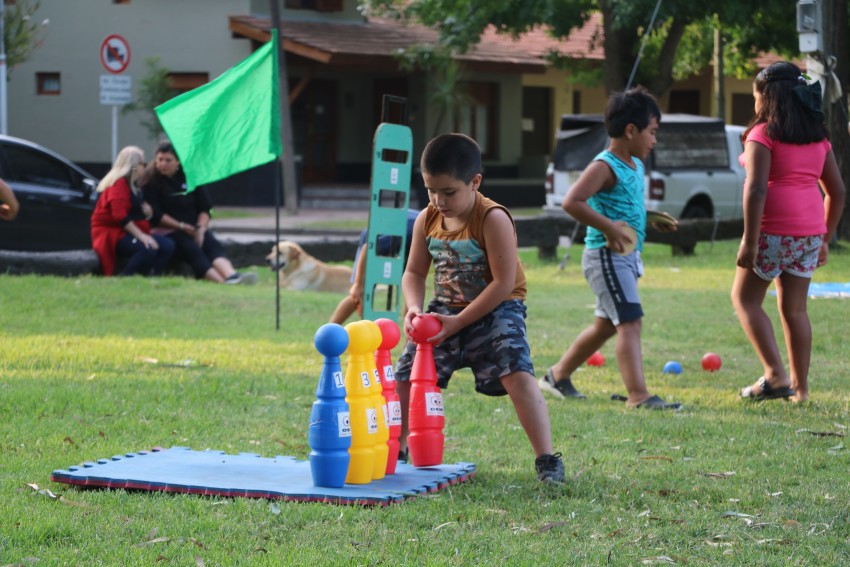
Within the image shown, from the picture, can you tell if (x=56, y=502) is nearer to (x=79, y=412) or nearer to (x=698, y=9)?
(x=79, y=412)

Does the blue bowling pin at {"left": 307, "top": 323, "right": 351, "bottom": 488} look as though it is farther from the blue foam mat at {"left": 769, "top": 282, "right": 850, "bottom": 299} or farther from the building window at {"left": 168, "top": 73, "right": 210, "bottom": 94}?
the building window at {"left": 168, "top": 73, "right": 210, "bottom": 94}

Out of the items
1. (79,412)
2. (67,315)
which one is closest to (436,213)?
(79,412)

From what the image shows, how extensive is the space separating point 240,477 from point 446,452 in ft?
4.01

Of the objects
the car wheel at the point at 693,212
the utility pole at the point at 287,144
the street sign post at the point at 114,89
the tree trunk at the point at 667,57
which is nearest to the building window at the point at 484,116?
the utility pole at the point at 287,144

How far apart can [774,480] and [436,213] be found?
1.78 meters

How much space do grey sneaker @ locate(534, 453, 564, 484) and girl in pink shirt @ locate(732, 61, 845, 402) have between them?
244cm

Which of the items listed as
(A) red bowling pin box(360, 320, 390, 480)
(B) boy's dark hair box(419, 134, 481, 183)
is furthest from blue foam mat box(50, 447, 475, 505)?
(B) boy's dark hair box(419, 134, 481, 183)

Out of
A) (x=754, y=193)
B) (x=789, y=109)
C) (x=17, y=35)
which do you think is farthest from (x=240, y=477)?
(x=17, y=35)

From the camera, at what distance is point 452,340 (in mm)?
5305

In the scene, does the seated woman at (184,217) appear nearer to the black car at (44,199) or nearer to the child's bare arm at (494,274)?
the black car at (44,199)

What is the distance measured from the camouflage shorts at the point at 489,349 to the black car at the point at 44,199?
1147 cm

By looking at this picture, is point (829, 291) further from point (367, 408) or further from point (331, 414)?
point (331, 414)

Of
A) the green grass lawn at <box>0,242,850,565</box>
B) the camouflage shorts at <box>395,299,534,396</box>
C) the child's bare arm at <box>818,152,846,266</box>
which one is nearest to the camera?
the green grass lawn at <box>0,242,850,565</box>

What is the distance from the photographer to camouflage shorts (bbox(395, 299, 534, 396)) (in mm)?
5180
